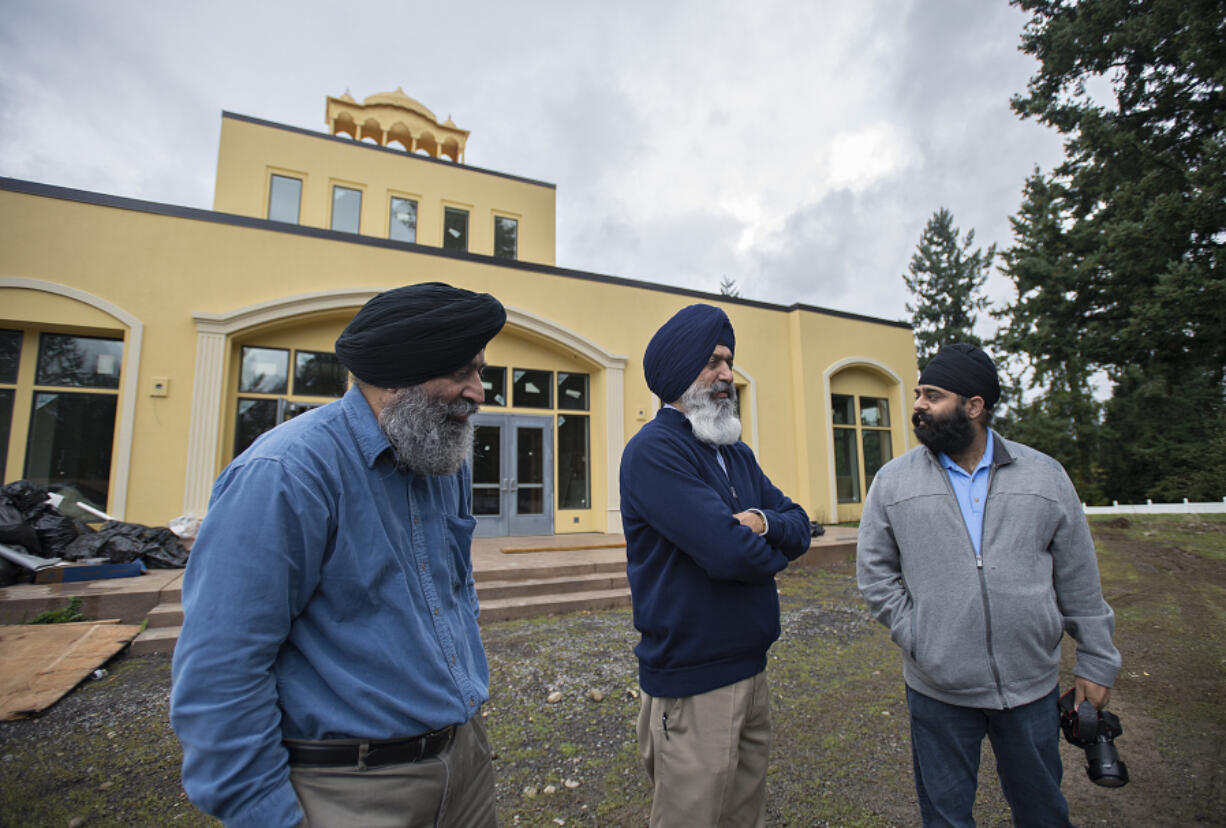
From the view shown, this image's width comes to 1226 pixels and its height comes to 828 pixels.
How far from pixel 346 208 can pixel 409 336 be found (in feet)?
45.4

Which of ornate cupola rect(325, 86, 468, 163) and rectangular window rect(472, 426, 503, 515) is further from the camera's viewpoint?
ornate cupola rect(325, 86, 468, 163)

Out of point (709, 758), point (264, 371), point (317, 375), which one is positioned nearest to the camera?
point (709, 758)

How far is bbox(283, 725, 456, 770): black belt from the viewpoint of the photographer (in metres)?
1.19

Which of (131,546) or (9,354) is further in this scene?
(9,354)

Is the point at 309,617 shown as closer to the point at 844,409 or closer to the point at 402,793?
the point at 402,793

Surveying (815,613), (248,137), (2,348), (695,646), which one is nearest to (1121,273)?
(815,613)

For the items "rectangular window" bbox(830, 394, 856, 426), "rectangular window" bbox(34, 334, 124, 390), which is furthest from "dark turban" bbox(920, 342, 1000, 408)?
"rectangular window" bbox(830, 394, 856, 426)

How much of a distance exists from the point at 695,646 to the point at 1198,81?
21036 millimetres

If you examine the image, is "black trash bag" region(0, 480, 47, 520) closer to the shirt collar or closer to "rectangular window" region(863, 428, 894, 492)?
the shirt collar

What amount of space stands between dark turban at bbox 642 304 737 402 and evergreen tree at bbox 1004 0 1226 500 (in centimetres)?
1576

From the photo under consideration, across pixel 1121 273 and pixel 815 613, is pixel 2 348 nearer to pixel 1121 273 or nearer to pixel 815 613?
pixel 815 613

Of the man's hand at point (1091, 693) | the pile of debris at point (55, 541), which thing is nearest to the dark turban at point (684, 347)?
the man's hand at point (1091, 693)

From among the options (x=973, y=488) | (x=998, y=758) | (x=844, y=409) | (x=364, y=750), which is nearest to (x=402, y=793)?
(x=364, y=750)

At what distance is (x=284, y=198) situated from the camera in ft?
41.6
